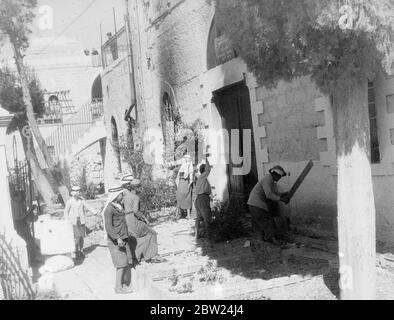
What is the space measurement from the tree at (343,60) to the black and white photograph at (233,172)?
1 cm

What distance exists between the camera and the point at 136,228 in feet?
26.9

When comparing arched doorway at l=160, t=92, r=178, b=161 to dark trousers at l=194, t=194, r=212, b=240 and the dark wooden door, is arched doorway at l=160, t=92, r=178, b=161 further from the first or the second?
dark trousers at l=194, t=194, r=212, b=240

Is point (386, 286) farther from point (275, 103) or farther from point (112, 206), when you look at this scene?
point (275, 103)

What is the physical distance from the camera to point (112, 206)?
7137mm

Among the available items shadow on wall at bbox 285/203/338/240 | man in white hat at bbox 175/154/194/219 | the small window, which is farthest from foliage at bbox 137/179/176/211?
the small window

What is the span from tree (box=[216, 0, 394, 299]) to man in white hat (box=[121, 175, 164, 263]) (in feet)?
11.6

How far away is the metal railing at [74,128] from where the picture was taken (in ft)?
81.0

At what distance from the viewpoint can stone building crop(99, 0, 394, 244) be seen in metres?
7.07

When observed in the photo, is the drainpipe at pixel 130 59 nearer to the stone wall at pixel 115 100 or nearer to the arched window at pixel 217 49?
the stone wall at pixel 115 100

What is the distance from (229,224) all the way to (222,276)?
2.12 m

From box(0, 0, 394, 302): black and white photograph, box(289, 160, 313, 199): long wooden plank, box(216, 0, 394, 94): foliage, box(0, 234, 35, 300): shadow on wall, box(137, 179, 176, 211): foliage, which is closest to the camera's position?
box(216, 0, 394, 94): foliage
